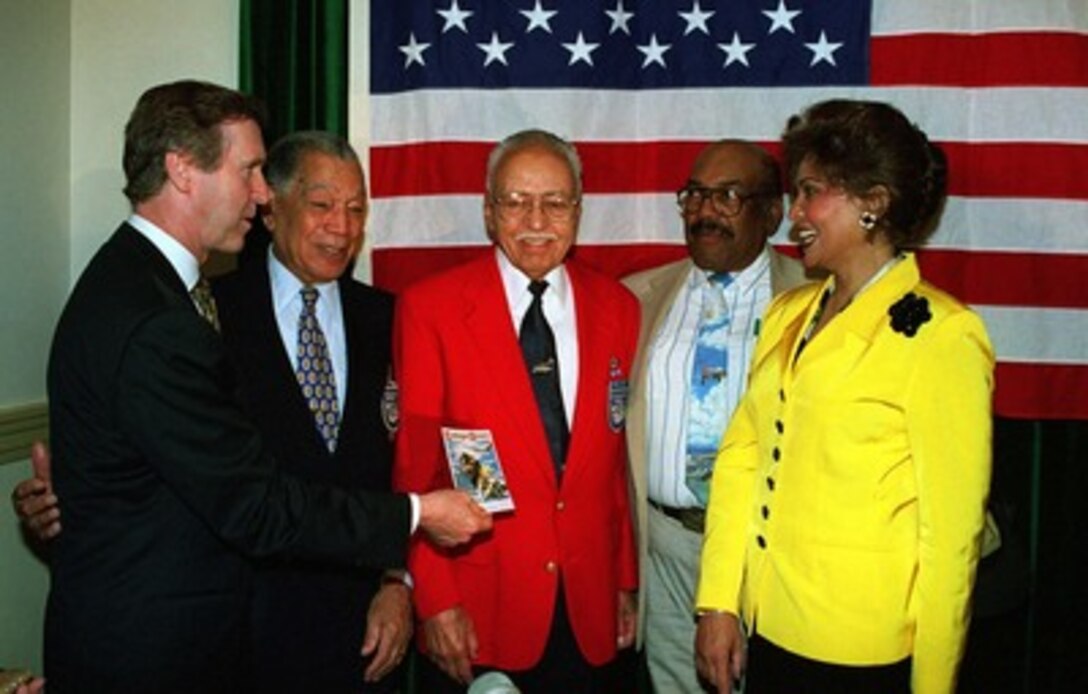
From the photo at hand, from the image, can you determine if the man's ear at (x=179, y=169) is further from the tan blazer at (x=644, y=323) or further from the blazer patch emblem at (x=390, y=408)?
the tan blazer at (x=644, y=323)

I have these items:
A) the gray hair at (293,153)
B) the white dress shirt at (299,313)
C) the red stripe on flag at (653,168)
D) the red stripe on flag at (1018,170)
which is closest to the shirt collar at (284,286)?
the white dress shirt at (299,313)

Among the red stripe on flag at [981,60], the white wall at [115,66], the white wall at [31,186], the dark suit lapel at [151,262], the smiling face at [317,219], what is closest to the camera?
the dark suit lapel at [151,262]

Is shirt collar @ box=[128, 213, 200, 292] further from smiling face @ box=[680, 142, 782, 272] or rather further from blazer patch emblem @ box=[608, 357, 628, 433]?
smiling face @ box=[680, 142, 782, 272]

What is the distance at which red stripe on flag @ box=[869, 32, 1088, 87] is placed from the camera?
3156 mm

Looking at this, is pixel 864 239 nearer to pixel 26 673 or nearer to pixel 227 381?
pixel 227 381

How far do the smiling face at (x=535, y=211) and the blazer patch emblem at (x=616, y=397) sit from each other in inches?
12.0

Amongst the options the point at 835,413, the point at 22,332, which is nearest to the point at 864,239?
the point at 835,413

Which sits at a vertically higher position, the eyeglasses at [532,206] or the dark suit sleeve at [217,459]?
the eyeglasses at [532,206]

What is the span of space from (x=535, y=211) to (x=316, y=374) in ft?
2.26

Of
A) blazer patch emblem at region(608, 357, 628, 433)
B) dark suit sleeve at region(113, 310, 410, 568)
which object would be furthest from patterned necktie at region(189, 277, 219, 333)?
blazer patch emblem at region(608, 357, 628, 433)

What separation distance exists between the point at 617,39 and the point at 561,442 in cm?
155

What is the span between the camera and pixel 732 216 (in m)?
2.82

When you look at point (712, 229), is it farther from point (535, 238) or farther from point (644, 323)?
point (535, 238)

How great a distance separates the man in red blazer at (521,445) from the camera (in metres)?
2.41
